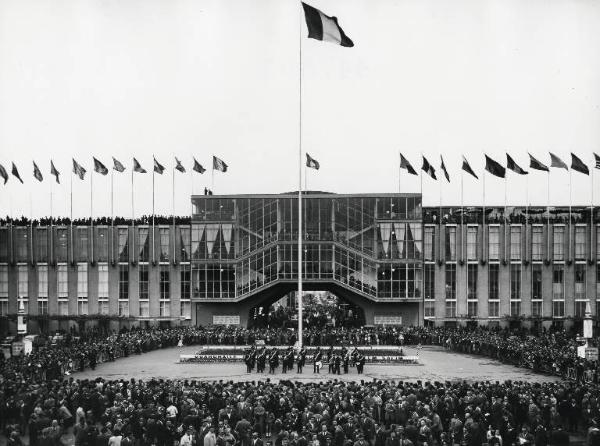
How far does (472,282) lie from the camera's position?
74625mm

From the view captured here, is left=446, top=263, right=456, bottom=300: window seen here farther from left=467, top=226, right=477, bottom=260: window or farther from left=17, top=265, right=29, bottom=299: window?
left=17, top=265, right=29, bottom=299: window

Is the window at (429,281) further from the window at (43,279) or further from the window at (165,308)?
the window at (43,279)

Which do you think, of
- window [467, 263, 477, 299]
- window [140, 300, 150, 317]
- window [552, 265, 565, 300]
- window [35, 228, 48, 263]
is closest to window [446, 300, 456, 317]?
window [467, 263, 477, 299]

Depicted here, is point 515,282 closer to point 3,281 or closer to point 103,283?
point 103,283

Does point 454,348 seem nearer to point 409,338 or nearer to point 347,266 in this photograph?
point 409,338

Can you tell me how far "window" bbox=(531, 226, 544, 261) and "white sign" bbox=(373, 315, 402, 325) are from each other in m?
15.5

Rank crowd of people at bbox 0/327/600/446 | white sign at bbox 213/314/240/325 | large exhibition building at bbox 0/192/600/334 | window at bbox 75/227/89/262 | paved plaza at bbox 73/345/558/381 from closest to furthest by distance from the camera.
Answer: crowd of people at bbox 0/327/600/446 → paved plaza at bbox 73/345/558/381 → large exhibition building at bbox 0/192/600/334 → white sign at bbox 213/314/240/325 → window at bbox 75/227/89/262

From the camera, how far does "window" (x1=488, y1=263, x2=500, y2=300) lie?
244 feet

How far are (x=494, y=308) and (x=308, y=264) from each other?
20.1m

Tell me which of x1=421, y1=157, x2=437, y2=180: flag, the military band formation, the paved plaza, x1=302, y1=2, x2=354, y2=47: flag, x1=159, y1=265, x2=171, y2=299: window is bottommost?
the paved plaza

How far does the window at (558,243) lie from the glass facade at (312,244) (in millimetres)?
14296

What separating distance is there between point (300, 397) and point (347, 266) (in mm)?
44504

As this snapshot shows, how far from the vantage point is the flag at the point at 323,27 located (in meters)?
34.2

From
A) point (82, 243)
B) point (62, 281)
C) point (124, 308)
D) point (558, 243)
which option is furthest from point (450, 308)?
point (62, 281)
